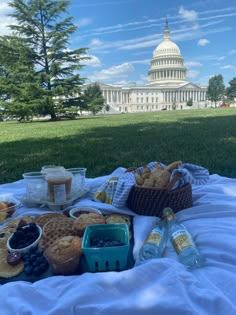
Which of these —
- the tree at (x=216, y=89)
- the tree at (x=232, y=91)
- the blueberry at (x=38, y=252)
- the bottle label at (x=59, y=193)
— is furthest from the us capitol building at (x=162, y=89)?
the blueberry at (x=38, y=252)

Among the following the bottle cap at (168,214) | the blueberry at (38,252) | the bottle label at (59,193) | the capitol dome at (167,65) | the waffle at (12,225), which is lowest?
the waffle at (12,225)

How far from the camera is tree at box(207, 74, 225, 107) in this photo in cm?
6381

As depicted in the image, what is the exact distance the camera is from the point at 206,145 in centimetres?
510

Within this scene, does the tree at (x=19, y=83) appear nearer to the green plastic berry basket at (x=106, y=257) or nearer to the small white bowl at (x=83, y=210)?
the small white bowl at (x=83, y=210)

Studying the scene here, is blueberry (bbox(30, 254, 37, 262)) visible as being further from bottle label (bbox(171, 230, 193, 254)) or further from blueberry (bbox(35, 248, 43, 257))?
bottle label (bbox(171, 230, 193, 254))

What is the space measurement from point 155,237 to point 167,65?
72.9 meters

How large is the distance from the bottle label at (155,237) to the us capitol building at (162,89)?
6885 centimetres

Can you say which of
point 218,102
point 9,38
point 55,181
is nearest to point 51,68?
point 9,38

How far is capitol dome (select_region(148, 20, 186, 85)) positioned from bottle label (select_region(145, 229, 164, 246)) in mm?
72398

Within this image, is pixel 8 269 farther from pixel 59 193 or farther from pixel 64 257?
pixel 59 193

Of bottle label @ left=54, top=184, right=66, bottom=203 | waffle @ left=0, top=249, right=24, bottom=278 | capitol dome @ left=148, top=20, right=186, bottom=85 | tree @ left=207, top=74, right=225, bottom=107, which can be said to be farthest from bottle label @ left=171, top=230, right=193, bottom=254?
capitol dome @ left=148, top=20, right=186, bottom=85

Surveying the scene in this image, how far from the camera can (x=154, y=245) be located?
1.34m

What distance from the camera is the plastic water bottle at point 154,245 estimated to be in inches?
51.4

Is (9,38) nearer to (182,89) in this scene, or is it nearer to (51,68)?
(51,68)
